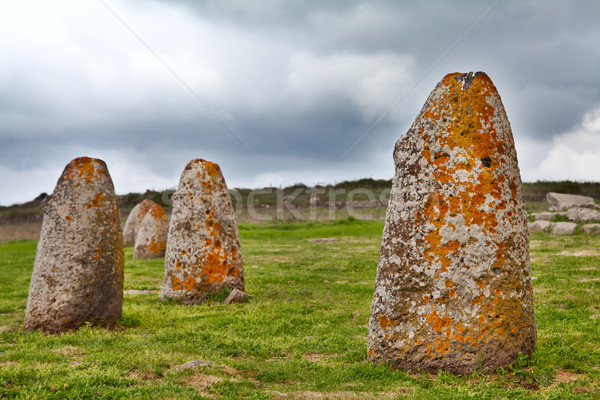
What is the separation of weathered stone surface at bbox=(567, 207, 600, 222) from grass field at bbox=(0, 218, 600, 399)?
14.1 meters

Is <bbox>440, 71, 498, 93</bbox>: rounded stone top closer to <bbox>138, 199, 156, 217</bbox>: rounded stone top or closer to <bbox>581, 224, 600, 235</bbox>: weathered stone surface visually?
<bbox>581, 224, 600, 235</bbox>: weathered stone surface

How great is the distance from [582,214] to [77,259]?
2795cm

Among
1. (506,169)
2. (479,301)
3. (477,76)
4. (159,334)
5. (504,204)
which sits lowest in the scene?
(159,334)

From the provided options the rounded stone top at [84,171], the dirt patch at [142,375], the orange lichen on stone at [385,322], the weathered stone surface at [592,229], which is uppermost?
the rounded stone top at [84,171]

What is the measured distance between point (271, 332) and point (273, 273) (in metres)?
8.24

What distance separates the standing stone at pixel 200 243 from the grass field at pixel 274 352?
1.87 feet

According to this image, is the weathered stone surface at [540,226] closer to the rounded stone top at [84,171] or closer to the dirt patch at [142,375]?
the rounded stone top at [84,171]

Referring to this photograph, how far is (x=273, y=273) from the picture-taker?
17.7 m

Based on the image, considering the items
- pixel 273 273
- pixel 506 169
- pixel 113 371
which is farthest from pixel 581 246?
pixel 113 371

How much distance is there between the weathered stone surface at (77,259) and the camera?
966 cm

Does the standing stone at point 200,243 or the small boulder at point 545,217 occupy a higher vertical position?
the small boulder at point 545,217

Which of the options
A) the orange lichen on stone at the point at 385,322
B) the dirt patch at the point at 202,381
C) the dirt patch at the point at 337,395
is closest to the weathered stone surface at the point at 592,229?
the orange lichen on stone at the point at 385,322

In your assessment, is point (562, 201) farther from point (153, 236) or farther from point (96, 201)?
point (96, 201)

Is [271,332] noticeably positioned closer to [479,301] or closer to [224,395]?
[224,395]
